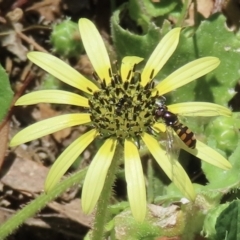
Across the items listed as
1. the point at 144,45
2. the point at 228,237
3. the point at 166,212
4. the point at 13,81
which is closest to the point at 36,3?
the point at 13,81

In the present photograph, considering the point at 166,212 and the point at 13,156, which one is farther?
the point at 13,156

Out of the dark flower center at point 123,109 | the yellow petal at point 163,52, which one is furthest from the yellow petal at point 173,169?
the yellow petal at point 163,52

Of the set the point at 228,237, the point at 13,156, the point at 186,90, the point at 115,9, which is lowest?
the point at 228,237

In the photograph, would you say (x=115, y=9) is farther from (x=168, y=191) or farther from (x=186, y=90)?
(x=168, y=191)

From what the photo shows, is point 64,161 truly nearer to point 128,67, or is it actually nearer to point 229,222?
point 128,67

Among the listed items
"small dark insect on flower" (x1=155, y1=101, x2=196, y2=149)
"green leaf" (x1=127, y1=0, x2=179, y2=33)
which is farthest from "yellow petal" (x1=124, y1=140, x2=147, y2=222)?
"green leaf" (x1=127, y1=0, x2=179, y2=33)

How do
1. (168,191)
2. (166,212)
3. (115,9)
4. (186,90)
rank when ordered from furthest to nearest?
(115,9), (186,90), (168,191), (166,212)

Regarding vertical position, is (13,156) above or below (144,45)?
below

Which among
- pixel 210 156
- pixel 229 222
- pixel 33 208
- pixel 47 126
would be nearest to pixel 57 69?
pixel 47 126
